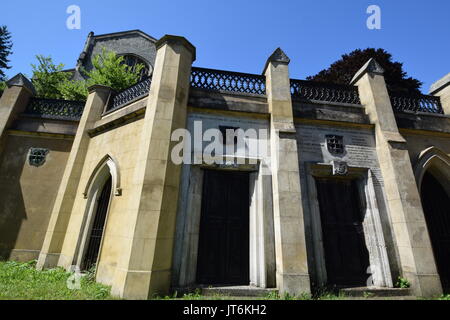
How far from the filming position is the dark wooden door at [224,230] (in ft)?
19.0

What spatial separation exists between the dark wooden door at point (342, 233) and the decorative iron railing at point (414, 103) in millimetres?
4204

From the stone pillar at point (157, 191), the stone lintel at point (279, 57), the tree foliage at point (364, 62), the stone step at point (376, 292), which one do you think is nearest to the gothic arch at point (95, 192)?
the stone pillar at point (157, 191)

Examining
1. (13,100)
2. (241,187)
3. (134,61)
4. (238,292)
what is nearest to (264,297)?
(238,292)

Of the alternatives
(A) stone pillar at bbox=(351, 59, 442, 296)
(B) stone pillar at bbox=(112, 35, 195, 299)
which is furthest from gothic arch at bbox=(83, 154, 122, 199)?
(A) stone pillar at bbox=(351, 59, 442, 296)

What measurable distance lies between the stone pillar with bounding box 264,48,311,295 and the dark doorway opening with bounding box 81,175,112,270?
567 centimetres

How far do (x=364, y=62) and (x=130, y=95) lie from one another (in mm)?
16910

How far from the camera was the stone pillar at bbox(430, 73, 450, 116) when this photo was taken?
838 cm

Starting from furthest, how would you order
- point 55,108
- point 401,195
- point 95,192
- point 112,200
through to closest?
1. point 55,108
2. point 95,192
3. point 112,200
4. point 401,195

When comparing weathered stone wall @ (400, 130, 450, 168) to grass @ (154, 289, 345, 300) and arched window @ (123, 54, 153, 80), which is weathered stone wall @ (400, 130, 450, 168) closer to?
Answer: grass @ (154, 289, 345, 300)

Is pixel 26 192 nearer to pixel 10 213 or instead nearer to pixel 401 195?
pixel 10 213

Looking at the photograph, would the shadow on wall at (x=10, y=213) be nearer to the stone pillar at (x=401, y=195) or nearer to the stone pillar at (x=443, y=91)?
the stone pillar at (x=401, y=195)

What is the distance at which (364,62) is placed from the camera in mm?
15469

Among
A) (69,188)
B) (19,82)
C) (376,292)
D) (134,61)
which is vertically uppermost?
→ (134,61)

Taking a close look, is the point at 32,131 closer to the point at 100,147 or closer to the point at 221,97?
the point at 100,147
